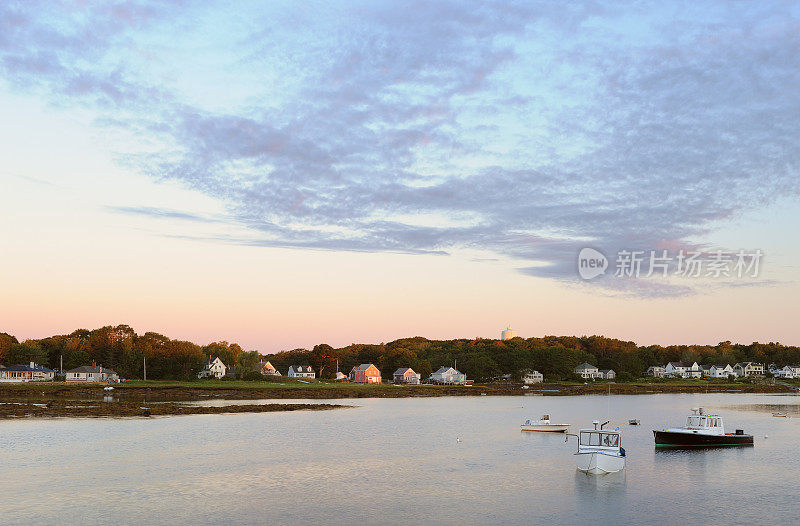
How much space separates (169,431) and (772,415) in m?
83.1

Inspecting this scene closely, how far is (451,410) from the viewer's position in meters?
101

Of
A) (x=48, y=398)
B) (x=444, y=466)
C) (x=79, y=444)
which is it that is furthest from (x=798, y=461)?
(x=48, y=398)

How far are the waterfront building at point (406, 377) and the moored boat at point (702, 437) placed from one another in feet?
407

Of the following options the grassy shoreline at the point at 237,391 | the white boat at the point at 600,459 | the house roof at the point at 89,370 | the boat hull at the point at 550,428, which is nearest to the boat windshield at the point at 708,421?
the boat hull at the point at 550,428

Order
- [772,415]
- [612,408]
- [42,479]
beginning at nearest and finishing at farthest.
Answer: [42,479] < [772,415] < [612,408]

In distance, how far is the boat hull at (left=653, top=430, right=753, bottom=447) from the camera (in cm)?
5875

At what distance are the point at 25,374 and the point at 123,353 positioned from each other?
72.0ft

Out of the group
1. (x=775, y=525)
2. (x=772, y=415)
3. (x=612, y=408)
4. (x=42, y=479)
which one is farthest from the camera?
(x=612, y=408)

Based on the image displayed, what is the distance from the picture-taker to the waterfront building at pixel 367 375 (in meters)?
181

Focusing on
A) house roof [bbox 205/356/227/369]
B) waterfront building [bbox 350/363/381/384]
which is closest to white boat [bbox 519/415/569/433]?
waterfront building [bbox 350/363/381/384]

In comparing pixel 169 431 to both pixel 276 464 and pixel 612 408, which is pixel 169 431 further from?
pixel 612 408

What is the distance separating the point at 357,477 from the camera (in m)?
43.3

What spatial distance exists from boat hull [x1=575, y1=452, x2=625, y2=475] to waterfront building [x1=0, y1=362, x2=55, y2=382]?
442 feet

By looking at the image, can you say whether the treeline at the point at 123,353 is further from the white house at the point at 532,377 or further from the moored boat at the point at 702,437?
the moored boat at the point at 702,437
